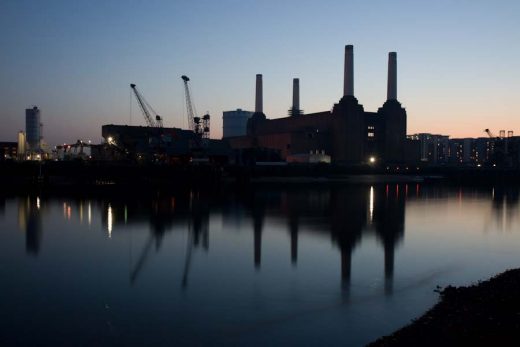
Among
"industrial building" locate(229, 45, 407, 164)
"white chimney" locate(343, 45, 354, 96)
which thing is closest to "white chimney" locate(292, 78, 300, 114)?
"industrial building" locate(229, 45, 407, 164)

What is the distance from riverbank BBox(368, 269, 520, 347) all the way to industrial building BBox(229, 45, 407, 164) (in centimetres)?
8800

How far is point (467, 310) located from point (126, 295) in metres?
7.51

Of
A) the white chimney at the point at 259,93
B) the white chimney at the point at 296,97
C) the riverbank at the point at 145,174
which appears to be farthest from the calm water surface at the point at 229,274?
the white chimney at the point at 259,93

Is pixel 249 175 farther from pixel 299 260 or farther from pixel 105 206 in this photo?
pixel 299 260

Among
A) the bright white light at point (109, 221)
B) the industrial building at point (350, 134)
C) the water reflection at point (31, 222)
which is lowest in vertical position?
the water reflection at point (31, 222)

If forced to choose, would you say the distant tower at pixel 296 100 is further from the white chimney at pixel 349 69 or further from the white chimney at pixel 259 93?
the white chimney at pixel 349 69

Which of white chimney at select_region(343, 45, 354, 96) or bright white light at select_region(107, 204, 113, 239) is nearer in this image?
bright white light at select_region(107, 204, 113, 239)

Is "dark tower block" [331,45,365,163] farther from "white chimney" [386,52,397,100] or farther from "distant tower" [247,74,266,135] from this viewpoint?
"distant tower" [247,74,266,135]

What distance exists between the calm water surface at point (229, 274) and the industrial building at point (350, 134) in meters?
73.5

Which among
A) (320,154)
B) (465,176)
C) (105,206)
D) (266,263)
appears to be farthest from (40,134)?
(266,263)

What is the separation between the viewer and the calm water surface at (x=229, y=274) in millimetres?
9297

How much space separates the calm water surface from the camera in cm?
930

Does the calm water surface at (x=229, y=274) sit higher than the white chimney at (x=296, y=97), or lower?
lower

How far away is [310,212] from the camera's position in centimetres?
3219
